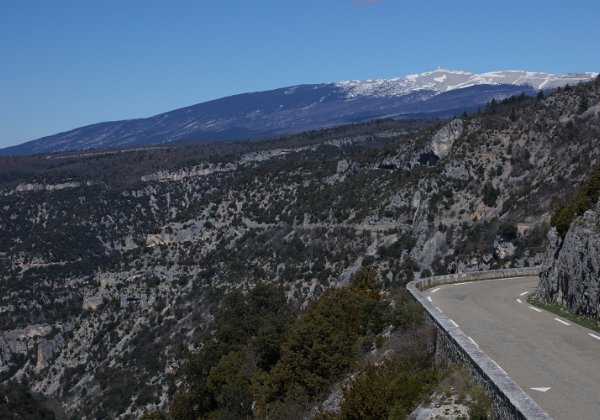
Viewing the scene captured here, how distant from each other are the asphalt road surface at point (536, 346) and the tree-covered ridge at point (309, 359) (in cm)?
124

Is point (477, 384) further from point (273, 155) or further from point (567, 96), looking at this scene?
point (273, 155)

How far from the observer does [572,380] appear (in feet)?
35.4

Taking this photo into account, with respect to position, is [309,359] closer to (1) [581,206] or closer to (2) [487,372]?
(1) [581,206]

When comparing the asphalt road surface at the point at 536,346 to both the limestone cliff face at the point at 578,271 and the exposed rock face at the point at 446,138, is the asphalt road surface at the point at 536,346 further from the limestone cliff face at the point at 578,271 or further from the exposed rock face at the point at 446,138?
the exposed rock face at the point at 446,138

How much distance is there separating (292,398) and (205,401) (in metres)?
12.5

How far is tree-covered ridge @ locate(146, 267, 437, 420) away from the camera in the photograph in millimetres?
13211

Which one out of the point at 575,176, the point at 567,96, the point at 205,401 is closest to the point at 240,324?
the point at 205,401

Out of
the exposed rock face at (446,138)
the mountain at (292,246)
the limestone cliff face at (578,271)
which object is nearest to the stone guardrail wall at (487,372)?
the limestone cliff face at (578,271)

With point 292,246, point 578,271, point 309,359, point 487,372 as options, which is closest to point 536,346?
point 487,372

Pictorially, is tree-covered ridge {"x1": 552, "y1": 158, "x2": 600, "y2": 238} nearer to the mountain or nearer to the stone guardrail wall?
the stone guardrail wall

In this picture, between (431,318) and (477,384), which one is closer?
(477,384)

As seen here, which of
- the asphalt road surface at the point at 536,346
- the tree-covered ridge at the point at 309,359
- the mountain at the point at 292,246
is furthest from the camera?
the mountain at the point at 292,246

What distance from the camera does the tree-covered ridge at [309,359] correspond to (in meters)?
13.2

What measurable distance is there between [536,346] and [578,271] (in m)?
4.43
